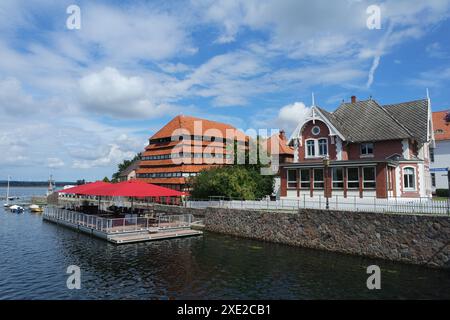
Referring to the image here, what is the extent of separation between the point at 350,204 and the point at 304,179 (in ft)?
21.8

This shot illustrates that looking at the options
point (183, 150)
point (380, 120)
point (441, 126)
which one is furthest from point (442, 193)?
point (183, 150)

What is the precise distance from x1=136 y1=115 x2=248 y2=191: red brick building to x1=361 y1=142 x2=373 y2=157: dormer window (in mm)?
21437

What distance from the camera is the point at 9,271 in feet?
58.9

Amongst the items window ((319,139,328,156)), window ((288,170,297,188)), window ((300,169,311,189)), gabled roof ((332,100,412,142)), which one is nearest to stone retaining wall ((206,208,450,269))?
window ((288,170,297,188))

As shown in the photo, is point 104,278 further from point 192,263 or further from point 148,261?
point 192,263

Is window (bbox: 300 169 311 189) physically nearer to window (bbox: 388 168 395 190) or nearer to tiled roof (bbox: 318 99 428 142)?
tiled roof (bbox: 318 99 428 142)

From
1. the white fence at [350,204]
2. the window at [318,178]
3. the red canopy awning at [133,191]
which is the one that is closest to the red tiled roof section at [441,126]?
the white fence at [350,204]

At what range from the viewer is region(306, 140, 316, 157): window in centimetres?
3450

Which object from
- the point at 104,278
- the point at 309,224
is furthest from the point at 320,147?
the point at 104,278

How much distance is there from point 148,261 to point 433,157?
141 feet

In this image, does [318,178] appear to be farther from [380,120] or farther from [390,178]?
[380,120]

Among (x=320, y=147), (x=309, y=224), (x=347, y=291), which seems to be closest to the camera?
(x=347, y=291)

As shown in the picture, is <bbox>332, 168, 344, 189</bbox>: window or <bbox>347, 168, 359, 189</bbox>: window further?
<bbox>332, 168, 344, 189</bbox>: window

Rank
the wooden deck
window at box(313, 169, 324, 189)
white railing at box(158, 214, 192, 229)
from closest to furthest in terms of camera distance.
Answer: the wooden deck < white railing at box(158, 214, 192, 229) < window at box(313, 169, 324, 189)
